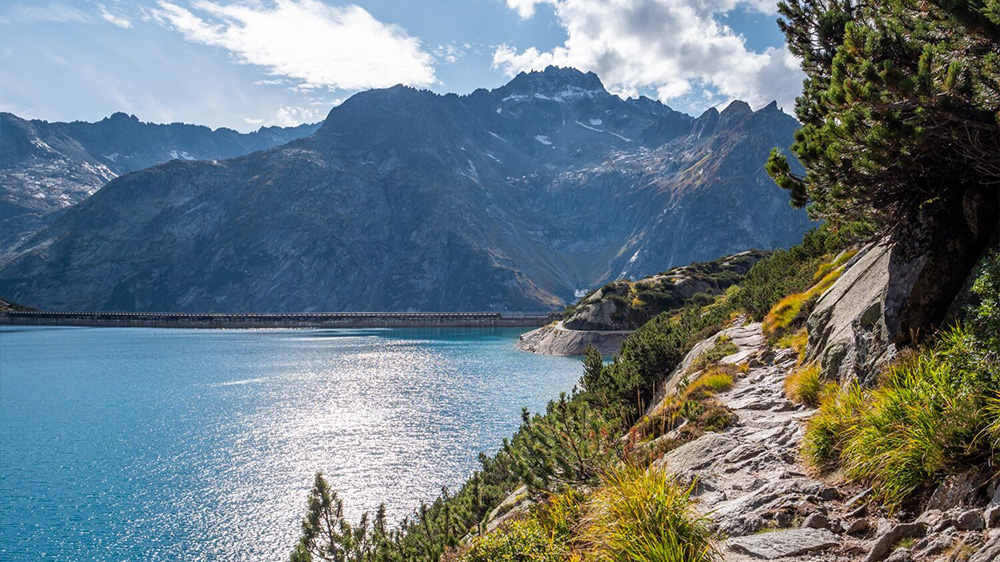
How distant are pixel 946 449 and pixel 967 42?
659cm

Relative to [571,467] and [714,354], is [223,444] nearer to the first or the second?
[714,354]

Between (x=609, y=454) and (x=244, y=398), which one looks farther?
(x=244, y=398)

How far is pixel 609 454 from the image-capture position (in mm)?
9641

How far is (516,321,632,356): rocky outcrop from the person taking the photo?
93938mm

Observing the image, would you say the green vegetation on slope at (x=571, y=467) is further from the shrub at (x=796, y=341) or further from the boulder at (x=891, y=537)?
the shrub at (x=796, y=341)

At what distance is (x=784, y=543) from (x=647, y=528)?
67.3 inches

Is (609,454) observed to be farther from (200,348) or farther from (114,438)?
(200,348)

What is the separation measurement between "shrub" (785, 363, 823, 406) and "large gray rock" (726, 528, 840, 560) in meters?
5.37

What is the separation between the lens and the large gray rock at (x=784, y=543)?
6898 mm

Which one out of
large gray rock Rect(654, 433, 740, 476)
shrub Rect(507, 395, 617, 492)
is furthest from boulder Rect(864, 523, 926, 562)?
large gray rock Rect(654, 433, 740, 476)

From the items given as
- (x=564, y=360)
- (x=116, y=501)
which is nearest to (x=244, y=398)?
(x=116, y=501)

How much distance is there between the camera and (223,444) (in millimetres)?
40750

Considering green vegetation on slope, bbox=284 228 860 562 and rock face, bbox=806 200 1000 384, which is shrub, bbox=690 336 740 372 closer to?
green vegetation on slope, bbox=284 228 860 562

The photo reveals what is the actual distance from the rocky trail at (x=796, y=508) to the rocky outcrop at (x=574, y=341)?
78.8 meters
